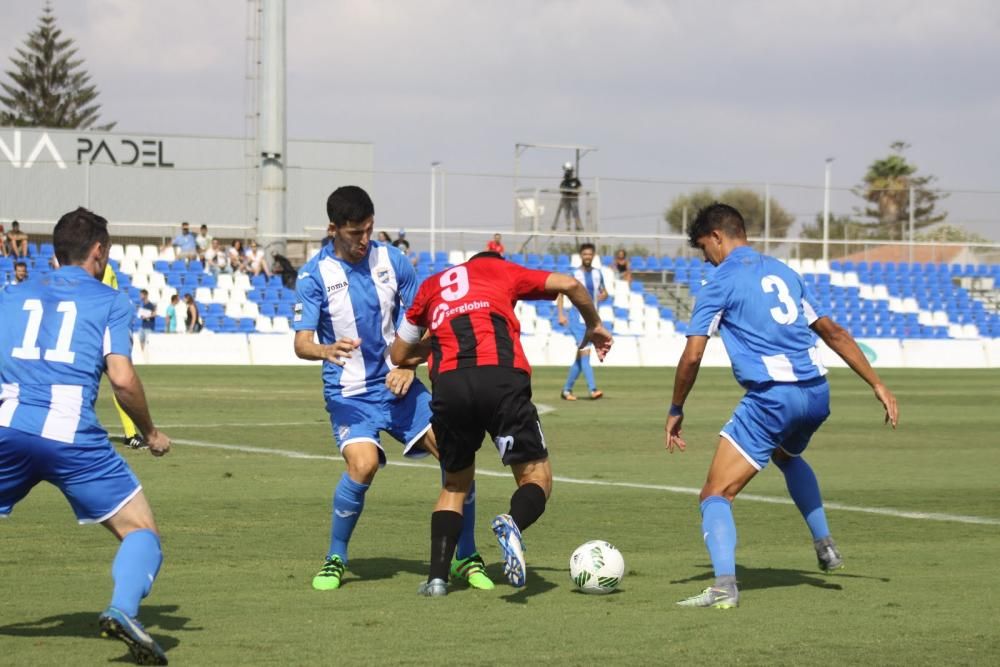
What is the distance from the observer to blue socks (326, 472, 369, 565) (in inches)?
305

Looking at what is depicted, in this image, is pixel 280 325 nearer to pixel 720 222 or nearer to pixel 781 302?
pixel 720 222

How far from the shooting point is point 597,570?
735 centimetres

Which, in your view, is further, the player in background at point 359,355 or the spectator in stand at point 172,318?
the spectator in stand at point 172,318

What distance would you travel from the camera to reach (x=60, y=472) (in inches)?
231

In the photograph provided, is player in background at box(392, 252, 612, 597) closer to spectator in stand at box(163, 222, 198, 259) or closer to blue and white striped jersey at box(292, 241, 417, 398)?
blue and white striped jersey at box(292, 241, 417, 398)

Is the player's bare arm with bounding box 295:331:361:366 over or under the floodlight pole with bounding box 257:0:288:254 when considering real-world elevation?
under

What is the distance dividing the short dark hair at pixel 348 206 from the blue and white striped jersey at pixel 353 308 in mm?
340

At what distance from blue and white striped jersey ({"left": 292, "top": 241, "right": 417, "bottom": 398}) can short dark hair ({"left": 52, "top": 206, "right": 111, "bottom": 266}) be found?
1.91 meters

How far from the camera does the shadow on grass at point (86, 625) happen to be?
625 centimetres

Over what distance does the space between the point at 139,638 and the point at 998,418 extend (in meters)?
17.6

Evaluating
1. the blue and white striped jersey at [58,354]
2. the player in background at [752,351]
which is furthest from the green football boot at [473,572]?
the blue and white striped jersey at [58,354]

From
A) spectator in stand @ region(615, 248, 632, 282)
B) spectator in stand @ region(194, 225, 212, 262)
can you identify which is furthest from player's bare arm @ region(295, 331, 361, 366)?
spectator in stand @ region(615, 248, 632, 282)

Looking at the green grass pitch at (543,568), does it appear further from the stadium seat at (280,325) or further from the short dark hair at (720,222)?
the stadium seat at (280,325)

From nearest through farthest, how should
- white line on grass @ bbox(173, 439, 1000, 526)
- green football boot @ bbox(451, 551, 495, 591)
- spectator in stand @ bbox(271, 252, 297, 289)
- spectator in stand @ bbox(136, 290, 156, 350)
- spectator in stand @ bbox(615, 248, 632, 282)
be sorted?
green football boot @ bbox(451, 551, 495, 591), white line on grass @ bbox(173, 439, 1000, 526), spectator in stand @ bbox(136, 290, 156, 350), spectator in stand @ bbox(271, 252, 297, 289), spectator in stand @ bbox(615, 248, 632, 282)
